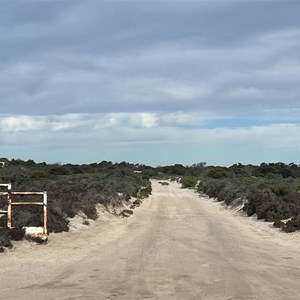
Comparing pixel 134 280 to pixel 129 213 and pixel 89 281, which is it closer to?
pixel 89 281

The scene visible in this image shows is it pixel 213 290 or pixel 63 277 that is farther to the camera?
pixel 63 277

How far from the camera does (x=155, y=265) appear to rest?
1208cm

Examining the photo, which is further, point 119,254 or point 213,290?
point 119,254

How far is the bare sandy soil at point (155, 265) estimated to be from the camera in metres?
9.18

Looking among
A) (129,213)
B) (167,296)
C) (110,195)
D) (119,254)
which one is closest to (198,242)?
(119,254)

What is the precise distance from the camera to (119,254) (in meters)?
14.0

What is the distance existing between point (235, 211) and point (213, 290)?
23002 millimetres

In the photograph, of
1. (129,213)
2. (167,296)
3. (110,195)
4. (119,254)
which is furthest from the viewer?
(110,195)

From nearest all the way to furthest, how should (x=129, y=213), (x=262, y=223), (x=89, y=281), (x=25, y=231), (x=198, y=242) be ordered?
1. (x=89, y=281)
2. (x=25, y=231)
3. (x=198, y=242)
4. (x=262, y=223)
5. (x=129, y=213)

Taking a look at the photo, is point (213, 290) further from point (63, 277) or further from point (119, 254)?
point (119, 254)

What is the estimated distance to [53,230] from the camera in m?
17.7

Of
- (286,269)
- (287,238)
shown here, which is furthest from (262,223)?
(286,269)

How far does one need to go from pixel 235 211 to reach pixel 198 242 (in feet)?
50.3

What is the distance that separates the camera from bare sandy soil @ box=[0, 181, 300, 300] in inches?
361
